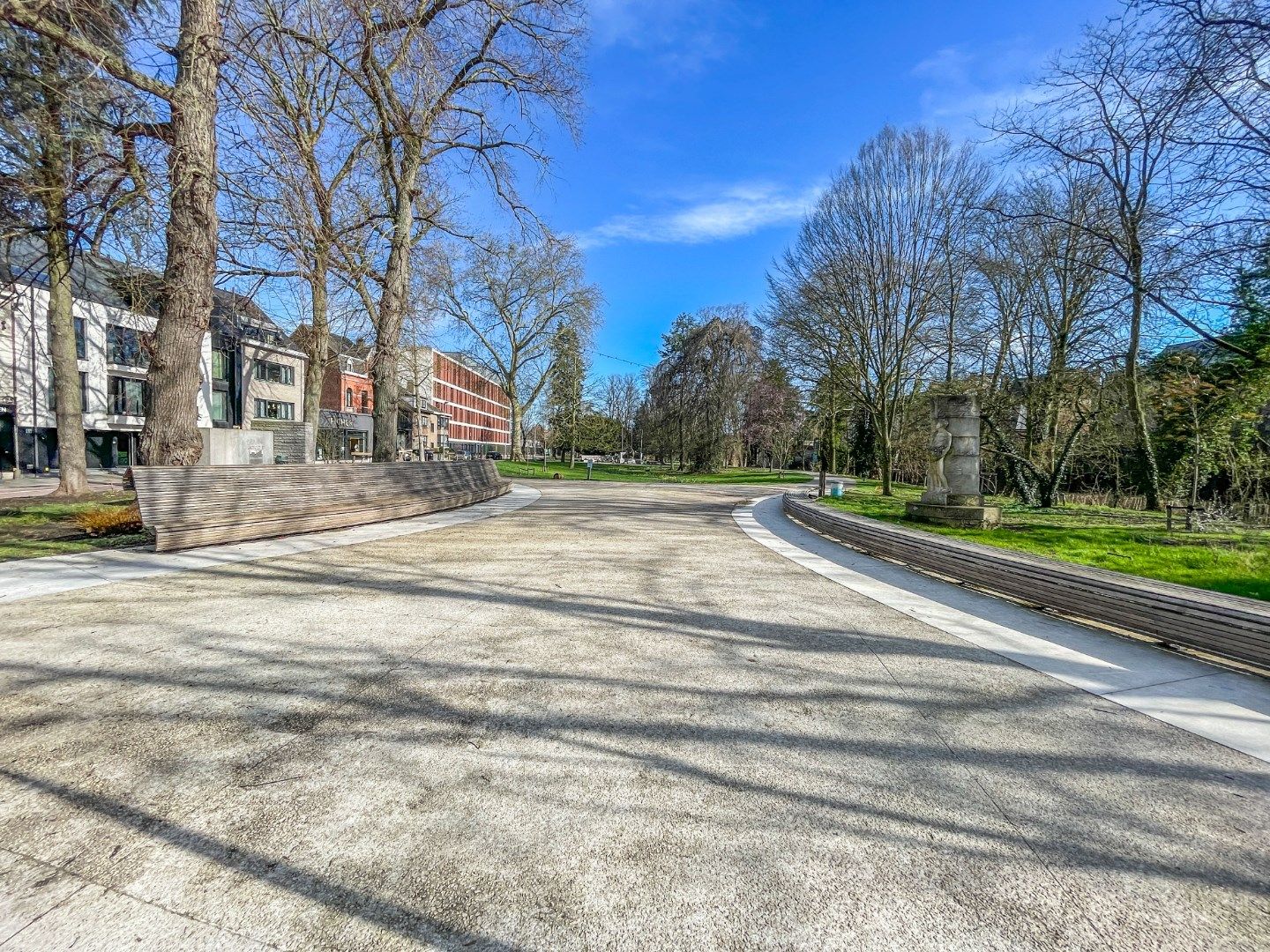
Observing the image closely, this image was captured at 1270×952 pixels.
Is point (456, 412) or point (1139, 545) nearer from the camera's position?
point (1139, 545)

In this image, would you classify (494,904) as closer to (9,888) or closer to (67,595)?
(9,888)

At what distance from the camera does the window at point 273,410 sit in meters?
42.5

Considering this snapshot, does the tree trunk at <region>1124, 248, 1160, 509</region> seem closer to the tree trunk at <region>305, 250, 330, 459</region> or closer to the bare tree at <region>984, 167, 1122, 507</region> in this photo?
the bare tree at <region>984, 167, 1122, 507</region>

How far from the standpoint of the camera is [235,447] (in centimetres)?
1262

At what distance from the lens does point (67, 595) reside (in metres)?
5.40

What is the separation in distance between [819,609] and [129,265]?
39.0 feet

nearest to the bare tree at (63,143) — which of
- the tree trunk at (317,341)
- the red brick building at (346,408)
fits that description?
the tree trunk at (317,341)

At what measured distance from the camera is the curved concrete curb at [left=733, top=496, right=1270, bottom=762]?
344 cm

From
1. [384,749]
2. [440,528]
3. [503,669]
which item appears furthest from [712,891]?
[440,528]

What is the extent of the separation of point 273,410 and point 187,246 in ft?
131

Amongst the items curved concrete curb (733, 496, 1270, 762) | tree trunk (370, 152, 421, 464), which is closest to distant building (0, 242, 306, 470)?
tree trunk (370, 152, 421, 464)

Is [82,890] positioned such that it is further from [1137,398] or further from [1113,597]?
[1137,398]

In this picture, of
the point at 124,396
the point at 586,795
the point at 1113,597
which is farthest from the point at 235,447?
the point at 124,396

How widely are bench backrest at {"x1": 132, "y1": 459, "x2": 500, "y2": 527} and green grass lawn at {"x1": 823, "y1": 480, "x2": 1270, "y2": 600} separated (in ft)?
34.6
